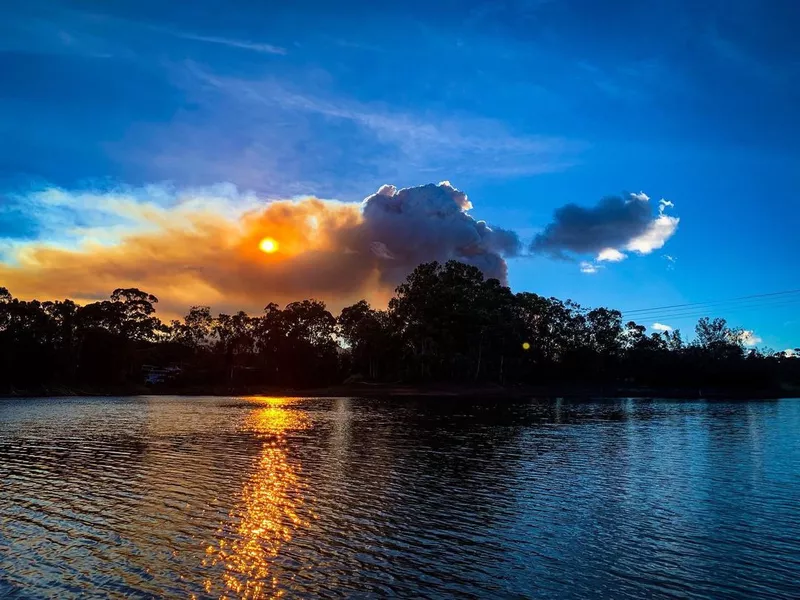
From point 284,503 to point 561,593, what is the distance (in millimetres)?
12436

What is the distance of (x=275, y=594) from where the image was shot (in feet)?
44.1

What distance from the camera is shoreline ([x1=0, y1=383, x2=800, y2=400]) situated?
138000 mm

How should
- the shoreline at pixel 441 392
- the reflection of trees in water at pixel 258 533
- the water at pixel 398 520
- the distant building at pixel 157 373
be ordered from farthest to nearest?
the distant building at pixel 157 373, the shoreline at pixel 441 392, the water at pixel 398 520, the reflection of trees in water at pixel 258 533

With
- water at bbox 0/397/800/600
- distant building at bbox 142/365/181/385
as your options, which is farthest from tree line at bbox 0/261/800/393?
water at bbox 0/397/800/600

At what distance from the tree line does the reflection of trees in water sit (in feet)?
406

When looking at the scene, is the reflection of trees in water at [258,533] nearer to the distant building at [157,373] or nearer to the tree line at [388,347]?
the tree line at [388,347]

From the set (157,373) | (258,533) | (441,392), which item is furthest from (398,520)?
(157,373)

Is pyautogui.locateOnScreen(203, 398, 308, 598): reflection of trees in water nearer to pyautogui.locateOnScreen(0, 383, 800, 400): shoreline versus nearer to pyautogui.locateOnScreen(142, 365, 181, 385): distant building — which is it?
pyautogui.locateOnScreen(0, 383, 800, 400): shoreline

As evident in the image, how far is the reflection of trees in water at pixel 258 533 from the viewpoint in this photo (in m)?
14.1

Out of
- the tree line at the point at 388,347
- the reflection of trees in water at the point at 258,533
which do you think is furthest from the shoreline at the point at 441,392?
the reflection of trees in water at the point at 258,533

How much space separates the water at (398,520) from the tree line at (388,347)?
364ft

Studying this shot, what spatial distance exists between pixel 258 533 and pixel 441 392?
125 meters

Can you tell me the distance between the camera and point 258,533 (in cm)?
1850

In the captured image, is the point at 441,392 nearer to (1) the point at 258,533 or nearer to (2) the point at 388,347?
(2) the point at 388,347
